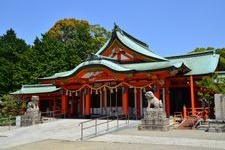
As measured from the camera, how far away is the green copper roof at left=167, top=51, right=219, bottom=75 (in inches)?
972

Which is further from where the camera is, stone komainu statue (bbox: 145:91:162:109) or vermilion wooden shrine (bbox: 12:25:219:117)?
vermilion wooden shrine (bbox: 12:25:219:117)

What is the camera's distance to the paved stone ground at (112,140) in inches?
524

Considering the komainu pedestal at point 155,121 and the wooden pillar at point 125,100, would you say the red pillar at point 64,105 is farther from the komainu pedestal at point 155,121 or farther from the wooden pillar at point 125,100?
the komainu pedestal at point 155,121

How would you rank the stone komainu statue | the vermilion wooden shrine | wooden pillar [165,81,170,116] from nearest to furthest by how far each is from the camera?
the stone komainu statue
the vermilion wooden shrine
wooden pillar [165,81,170,116]

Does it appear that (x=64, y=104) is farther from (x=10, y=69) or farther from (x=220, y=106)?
(x=10, y=69)

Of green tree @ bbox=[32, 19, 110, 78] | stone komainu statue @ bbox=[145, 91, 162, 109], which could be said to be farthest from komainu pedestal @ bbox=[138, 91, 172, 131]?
green tree @ bbox=[32, 19, 110, 78]

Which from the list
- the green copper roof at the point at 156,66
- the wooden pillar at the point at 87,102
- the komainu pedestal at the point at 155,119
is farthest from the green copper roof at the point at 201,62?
the wooden pillar at the point at 87,102

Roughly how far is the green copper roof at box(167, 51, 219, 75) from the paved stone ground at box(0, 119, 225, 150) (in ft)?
25.0

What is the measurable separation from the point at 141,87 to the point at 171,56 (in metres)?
7.25

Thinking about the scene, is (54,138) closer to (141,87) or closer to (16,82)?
(141,87)

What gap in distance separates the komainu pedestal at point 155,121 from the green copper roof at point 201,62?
23.5 ft

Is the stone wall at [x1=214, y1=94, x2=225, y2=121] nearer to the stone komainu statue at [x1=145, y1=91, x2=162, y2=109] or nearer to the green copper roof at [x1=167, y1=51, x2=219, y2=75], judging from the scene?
the stone komainu statue at [x1=145, y1=91, x2=162, y2=109]

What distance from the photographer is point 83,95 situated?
2862 cm

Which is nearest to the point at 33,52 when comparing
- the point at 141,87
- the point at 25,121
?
the point at 25,121
